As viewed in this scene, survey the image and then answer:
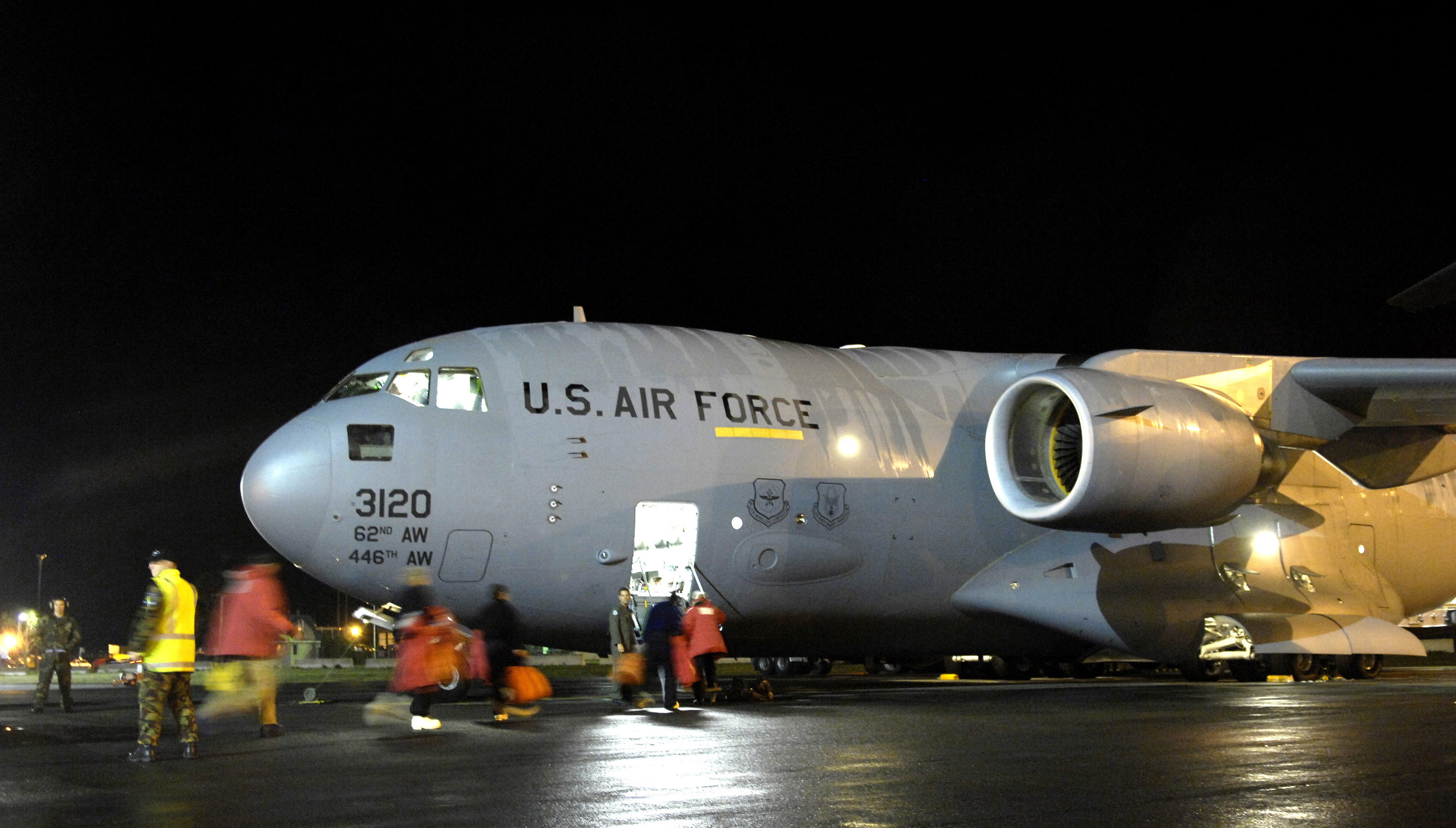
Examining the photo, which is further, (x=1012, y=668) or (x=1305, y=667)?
(x=1012, y=668)

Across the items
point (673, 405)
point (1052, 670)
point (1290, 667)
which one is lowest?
Answer: point (1052, 670)

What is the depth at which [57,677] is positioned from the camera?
42.7 feet

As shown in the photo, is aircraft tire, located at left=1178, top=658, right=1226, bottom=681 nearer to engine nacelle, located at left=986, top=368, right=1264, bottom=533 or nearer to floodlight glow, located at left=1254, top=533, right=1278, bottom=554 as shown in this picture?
floodlight glow, located at left=1254, top=533, right=1278, bottom=554

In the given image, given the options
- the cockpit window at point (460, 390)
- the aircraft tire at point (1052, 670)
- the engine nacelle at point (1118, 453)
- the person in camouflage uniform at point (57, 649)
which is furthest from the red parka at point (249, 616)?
the aircraft tire at point (1052, 670)

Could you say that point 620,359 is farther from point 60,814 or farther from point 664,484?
point 60,814

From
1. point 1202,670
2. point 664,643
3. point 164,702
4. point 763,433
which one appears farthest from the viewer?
point 1202,670

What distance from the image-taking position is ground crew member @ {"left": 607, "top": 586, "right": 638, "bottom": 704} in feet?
40.9

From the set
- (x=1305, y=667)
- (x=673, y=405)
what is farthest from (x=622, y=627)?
(x=1305, y=667)

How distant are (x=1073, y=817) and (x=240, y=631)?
6.01 metres

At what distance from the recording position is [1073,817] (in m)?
4.96

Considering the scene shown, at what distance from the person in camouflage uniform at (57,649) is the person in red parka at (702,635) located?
613 centimetres

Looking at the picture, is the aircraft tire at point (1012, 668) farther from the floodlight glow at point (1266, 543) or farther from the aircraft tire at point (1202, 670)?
the floodlight glow at point (1266, 543)

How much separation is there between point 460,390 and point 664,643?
3188 millimetres

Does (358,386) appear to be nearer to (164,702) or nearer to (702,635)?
(702,635)
